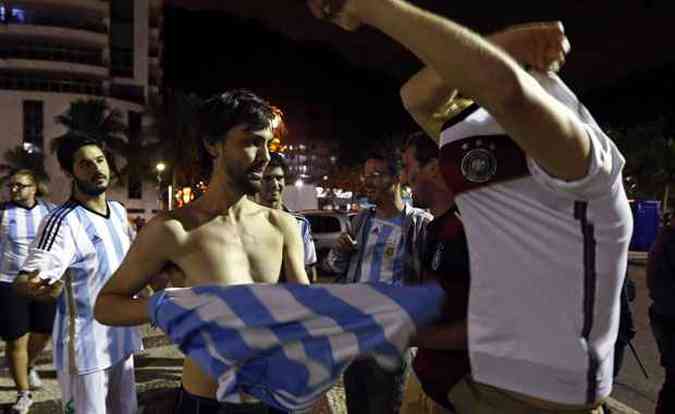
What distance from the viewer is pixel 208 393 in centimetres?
221

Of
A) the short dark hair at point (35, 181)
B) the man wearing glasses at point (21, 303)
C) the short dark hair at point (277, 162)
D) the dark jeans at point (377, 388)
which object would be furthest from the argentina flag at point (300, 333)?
the short dark hair at point (35, 181)

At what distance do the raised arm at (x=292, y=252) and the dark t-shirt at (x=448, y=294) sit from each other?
0.62m

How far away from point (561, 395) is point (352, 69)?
74217 millimetres

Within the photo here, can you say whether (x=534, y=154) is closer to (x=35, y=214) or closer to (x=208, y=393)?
(x=208, y=393)

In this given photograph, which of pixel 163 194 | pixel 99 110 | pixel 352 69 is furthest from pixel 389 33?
pixel 352 69

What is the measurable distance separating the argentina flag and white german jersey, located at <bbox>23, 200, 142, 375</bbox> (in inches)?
85.9

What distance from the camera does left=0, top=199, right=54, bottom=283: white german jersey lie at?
5480mm

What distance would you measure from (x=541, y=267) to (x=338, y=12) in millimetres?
798

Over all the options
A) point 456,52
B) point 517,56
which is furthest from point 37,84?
point 456,52

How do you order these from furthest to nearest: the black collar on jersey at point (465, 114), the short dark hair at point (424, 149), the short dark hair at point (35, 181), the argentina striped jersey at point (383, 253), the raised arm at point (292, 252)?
the short dark hair at point (35, 181), the argentina striped jersey at point (383, 253), the short dark hair at point (424, 149), the raised arm at point (292, 252), the black collar on jersey at point (465, 114)

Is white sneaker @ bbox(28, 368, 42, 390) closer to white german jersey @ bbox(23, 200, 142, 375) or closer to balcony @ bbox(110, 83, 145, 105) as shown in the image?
white german jersey @ bbox(23, 200, 142, 375)

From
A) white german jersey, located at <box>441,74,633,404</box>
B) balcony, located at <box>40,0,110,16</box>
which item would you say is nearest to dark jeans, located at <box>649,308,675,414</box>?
white german jersey, located at <box>441,74,633,404</box>

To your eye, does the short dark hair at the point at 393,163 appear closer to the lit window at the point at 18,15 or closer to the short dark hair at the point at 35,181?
the short dark hair at the point at 35,181

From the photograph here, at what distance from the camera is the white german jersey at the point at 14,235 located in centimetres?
548
